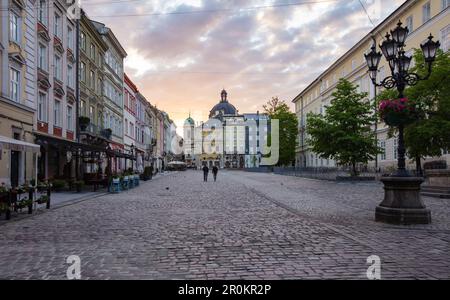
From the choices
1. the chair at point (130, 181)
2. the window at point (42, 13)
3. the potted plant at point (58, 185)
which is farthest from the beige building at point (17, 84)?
the chair at point (130, 181)

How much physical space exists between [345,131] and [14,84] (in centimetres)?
2479

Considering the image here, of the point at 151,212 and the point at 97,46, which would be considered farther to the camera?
the point at 97,46

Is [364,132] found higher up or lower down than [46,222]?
higher up

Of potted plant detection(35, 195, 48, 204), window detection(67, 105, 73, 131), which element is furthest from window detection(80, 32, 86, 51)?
potted plant detection(35, 195, 48, 204)

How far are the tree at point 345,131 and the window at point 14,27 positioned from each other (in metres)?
23.3

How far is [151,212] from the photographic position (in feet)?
42.1

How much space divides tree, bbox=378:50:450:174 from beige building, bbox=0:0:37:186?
21878mm

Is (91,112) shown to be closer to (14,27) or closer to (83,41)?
(83,41)

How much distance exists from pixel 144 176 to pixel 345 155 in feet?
61.6

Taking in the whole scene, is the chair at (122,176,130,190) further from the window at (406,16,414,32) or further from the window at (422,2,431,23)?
the window at (406,16,414,32)

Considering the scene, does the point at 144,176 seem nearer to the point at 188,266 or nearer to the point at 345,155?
the point at 345,155

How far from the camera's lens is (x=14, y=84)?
2105 centimetres

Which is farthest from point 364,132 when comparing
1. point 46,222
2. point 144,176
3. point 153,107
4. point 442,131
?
point 153,107

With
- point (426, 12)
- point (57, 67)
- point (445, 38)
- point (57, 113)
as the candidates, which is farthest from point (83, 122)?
point (426, 12)
